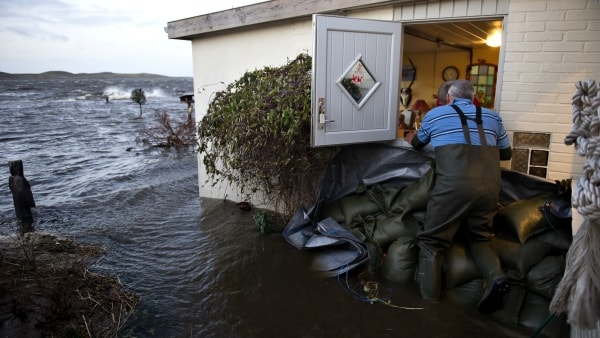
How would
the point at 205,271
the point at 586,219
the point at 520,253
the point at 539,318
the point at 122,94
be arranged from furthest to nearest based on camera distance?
the point at 122,94
the point at 205,271
the point at 520,253
the point at 539,318
the point at 586,219

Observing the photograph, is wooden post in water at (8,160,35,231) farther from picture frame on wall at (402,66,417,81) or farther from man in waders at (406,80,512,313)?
picture frame on wall at (402,66,417,81)

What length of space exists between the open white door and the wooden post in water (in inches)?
222

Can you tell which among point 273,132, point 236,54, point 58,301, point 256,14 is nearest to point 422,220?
point 273,132

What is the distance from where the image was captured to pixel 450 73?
32.1ft

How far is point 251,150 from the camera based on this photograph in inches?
213

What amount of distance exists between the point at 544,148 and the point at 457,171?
1656mm

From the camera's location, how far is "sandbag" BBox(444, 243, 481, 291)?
4012mm

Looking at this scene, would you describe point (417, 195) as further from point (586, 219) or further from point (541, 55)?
point (586, 219)

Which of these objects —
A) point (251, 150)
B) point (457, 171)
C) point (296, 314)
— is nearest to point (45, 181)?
point (251, 150)

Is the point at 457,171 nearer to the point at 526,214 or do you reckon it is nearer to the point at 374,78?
the point at 526,214

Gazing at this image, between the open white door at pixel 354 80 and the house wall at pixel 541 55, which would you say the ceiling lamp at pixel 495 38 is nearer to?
the house wall at pixel 541 55

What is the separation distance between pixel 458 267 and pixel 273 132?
2.63 m

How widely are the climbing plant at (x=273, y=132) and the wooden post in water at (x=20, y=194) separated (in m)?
3.63

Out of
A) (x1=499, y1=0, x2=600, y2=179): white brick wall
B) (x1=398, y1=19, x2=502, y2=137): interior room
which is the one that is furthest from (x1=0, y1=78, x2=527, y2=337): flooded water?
(x1=398, y1=19, x2=502, y2=137): interior room
